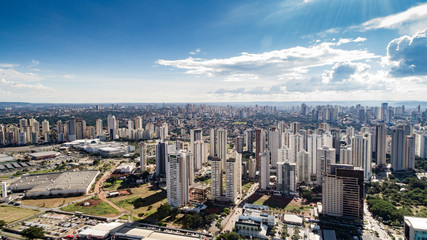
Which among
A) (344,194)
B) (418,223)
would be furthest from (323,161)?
(418,223)

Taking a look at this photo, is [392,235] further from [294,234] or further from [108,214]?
[108,214]

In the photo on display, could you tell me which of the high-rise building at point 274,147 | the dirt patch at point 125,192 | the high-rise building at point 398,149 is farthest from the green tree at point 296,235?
the high-rise building at point 398,149

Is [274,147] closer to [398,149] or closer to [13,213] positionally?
[398,149]

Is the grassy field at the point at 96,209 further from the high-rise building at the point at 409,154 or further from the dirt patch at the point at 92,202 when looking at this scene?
the high-rise building at the point at 409,154

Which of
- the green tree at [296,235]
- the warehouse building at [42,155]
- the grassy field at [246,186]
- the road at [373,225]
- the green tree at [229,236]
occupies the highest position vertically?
the warehouse building at [42,155]

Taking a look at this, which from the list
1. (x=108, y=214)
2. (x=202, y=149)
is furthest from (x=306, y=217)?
(x=202, y=149)

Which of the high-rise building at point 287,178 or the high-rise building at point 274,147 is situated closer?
the high-rise building at point 287,178
